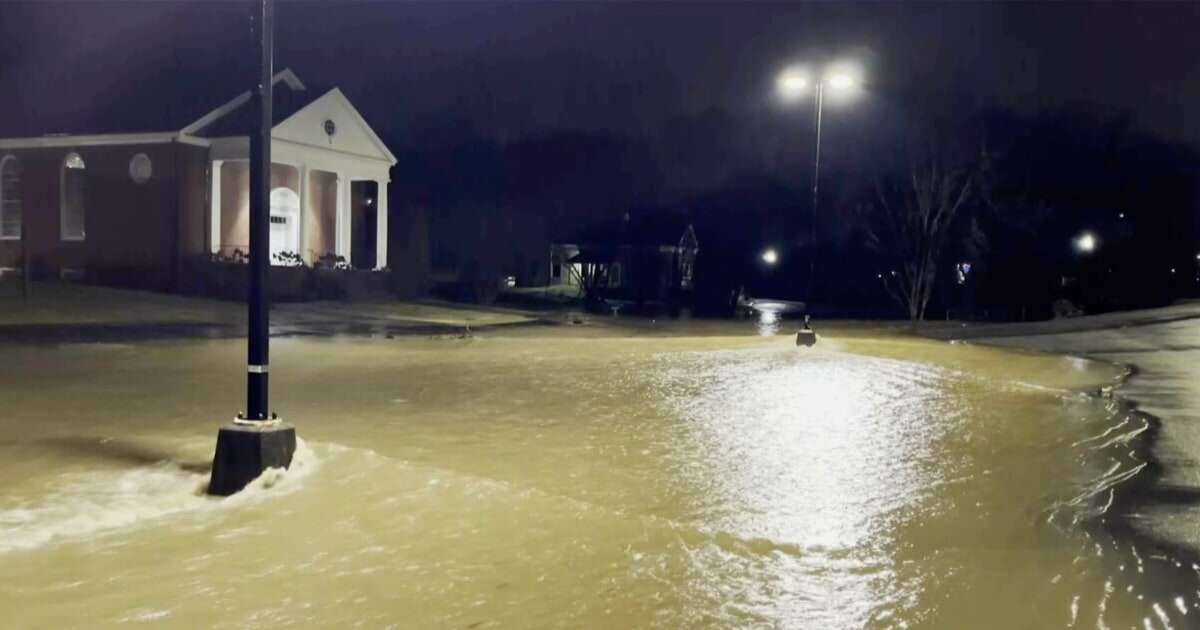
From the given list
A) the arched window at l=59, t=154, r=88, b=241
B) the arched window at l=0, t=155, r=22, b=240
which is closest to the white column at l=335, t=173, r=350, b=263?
the arched window at l=59, t=154, r=88, b=241

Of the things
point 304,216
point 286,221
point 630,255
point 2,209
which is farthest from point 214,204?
point 630,255

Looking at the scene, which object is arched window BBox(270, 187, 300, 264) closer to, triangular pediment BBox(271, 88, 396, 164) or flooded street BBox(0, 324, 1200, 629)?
triangular pediment BBox(271, 88, 396, 164)

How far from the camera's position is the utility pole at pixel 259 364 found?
7.57 metres

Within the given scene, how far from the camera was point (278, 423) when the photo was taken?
26.1 feet

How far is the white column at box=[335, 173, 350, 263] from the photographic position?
4038 cm

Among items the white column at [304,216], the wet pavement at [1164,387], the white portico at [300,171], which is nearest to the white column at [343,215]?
the white portico at [300,171]

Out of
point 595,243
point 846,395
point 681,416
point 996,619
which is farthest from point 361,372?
point 595,243

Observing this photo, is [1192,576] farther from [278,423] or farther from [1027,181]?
[1027,181]

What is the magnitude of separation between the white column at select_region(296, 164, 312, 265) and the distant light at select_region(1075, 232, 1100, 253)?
34008 millimetres

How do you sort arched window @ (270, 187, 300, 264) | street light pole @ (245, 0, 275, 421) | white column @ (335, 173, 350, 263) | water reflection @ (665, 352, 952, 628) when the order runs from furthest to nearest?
1. white column @ (335, 173, 350, 263)
2. arched window @ (270, 187, 300, 264)
3. street light pole @ (245, 0, 275, 421)
4. water reflection @ (665, 352, 952, 628)

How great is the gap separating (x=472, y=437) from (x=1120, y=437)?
7.11 meters

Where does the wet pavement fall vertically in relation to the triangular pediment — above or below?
below

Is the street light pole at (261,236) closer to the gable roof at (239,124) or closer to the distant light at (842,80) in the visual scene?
the distant light at (842,80)

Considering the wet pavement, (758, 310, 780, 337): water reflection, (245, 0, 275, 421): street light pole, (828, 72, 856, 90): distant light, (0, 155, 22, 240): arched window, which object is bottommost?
(758, 310, 780, 337): water reflection
